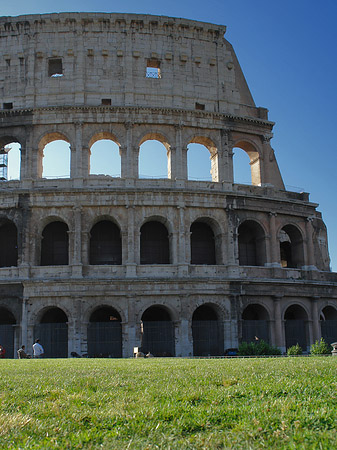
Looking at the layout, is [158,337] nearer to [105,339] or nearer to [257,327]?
[105,339]

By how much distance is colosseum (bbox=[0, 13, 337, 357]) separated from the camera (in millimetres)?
25578

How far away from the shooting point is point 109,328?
2559 centimetres

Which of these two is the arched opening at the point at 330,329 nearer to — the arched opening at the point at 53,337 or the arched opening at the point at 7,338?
the arched opening at the point at 53,337

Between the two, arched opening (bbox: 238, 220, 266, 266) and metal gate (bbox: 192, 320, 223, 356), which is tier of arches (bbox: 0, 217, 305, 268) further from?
metal gate (bbox: 192, 320, 223, 356)

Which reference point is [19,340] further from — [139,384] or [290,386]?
[290,386]

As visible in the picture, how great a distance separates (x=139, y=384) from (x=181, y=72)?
24588 millimetres

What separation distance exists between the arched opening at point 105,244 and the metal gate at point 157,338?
4180 mm

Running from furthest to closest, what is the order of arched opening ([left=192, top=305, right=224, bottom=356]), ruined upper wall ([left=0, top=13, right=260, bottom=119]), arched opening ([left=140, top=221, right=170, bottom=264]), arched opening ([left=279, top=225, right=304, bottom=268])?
arched opening ([left=279, top=225, right=304, bottom=268]) < ruined upper wall ([left=0, top=13, right=260, bottom=119]) < arched opening ([left=140, top=221, right=170, bottom=264]) < arched opening ([left=192, top=305, right=224, bottom=356])

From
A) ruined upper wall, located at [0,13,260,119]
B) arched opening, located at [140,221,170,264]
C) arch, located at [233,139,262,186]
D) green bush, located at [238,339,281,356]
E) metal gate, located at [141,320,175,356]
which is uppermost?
ruined upper wall, located at [0,13,260,119]

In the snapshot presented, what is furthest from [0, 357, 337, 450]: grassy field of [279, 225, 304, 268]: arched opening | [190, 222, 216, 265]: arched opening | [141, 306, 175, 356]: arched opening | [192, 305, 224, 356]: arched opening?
[279, 225, 304, 268]: arched opening

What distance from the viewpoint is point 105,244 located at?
2800 centimetres

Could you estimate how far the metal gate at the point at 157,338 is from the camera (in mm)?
25609

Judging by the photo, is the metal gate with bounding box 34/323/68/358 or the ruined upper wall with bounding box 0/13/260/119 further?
the ruined upper wall with bounding box 0/13/260/119

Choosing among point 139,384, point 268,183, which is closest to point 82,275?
point 268,183
